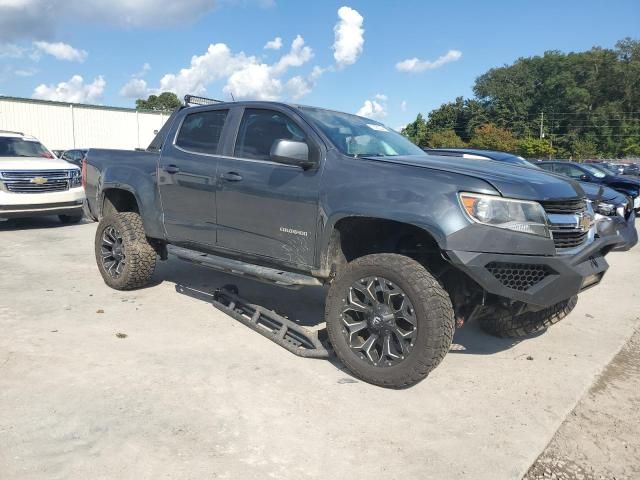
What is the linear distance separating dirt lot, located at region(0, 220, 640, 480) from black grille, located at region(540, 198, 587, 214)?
1.21m

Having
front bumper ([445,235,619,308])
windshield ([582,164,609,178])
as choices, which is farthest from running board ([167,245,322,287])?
windshield ([582,164,609,178])

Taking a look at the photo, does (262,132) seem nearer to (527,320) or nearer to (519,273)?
(519,273)

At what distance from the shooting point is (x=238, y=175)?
4.18m

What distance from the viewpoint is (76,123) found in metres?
37.1

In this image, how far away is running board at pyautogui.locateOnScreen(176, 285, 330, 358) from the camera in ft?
12.8

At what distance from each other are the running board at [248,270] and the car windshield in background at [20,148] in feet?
22.9

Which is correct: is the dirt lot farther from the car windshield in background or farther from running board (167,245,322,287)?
the car windshield in background

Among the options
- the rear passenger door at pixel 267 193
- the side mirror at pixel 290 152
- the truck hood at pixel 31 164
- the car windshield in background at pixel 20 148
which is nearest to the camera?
the side mirror at pixel 290 152

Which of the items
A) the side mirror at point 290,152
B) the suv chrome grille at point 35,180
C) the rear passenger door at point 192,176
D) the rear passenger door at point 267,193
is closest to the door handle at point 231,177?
the rear passenger door at point 267,193

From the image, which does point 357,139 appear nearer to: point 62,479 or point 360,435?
point 360,435

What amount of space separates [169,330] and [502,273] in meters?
A: 2.76

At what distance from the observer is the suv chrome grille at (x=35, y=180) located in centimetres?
898

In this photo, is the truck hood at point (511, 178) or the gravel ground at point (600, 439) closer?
the gravel ground at point (600, 439)

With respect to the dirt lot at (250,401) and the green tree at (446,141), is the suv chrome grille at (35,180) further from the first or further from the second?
the green tree at (446,141)
